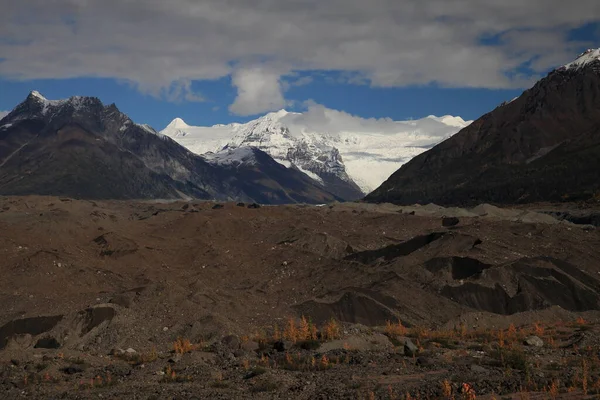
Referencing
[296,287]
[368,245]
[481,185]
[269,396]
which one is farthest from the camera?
[481,185]

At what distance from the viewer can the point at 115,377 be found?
22031mm

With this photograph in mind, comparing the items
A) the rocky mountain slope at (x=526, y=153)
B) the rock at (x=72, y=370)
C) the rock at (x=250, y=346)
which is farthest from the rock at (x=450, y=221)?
the rock at (x=72, y=370)

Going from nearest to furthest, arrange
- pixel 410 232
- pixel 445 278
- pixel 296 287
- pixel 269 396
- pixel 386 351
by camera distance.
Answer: pixel 269 396 → pixel 386 351 → pixel 445 278 → pixel 296 287 → pixel 410 232

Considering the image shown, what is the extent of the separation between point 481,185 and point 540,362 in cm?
13744

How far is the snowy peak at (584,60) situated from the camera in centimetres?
18700

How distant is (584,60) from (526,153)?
3828 cm

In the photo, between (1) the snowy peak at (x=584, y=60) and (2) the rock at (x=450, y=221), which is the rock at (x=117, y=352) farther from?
(1) the snowy peak at (x=584, y=60)

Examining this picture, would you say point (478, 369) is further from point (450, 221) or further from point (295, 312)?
point (450, 221)

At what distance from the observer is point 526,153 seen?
167m

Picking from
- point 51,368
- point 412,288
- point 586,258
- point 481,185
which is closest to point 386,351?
point 51,368

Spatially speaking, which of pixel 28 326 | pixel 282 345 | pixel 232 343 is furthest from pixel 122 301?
pixel 282 345

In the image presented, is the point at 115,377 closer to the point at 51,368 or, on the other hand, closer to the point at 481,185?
the point at 51,368

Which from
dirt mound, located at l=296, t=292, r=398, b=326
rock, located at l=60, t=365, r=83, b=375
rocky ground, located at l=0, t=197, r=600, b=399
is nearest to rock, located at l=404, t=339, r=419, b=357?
rocky ground, located at l=0, t=197, r=600, b=399

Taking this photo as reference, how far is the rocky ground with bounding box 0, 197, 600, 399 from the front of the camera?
20391 millimetres
